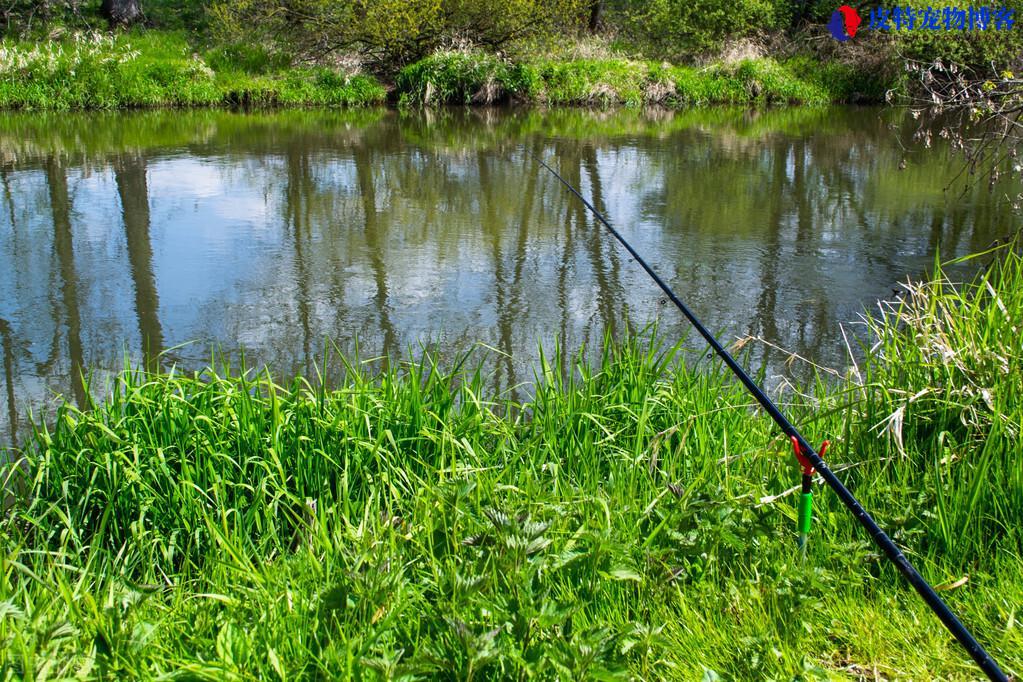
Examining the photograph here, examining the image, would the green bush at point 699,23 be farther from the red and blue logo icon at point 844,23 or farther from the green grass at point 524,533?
the green grass at point 524,533

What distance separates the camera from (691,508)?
2477 millimetres

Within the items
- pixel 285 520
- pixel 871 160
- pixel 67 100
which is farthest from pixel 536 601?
pixel 67 100

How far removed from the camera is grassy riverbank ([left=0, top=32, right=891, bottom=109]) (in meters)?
16.2

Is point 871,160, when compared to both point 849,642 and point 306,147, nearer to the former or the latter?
point 306,147

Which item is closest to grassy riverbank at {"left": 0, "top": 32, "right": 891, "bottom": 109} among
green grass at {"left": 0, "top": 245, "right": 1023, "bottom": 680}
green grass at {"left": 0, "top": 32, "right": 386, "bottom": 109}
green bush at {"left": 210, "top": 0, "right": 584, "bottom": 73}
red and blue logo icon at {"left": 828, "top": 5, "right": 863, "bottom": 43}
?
green grass at {"left": 0, "top": 32, "right": 386, "bottom": 109}

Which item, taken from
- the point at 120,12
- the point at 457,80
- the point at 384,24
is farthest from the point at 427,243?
the point at 120,12

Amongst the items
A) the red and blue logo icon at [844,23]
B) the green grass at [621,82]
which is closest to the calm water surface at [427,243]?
the green grass at [621,82]

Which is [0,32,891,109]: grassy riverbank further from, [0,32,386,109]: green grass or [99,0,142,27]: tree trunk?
[99,0,142,27]: tree trunk

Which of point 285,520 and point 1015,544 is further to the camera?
point 285,520

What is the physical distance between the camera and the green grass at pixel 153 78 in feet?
52.0

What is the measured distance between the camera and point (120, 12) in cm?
2066

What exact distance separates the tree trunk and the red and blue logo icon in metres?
15.6

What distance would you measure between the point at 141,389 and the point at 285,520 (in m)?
0.82

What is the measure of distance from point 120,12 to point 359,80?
6.47m
